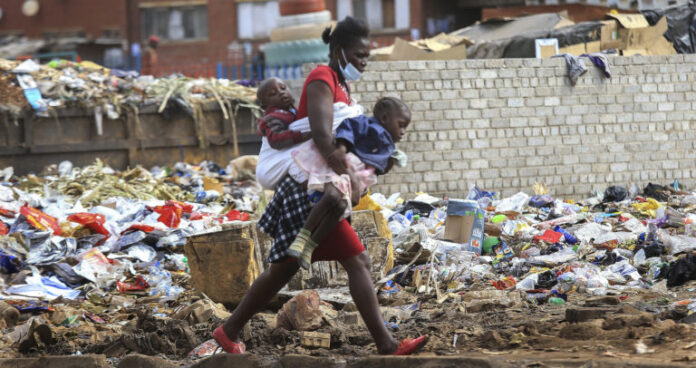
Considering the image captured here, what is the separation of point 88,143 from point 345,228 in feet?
33.0

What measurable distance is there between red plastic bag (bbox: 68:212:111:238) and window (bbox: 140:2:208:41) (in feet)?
66.1

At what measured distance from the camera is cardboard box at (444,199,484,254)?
8.01m

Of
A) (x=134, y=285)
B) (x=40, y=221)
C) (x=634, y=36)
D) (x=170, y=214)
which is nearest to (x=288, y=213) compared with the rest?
(x=134, y=285)

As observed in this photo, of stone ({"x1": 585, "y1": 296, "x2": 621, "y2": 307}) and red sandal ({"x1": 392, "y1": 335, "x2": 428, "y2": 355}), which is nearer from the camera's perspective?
red sandal ({"x1": 392, "y1": 335, "x2": 428, "y2": 355})

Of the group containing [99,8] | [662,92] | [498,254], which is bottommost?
[498,254]

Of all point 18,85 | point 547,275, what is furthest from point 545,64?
point 18,85

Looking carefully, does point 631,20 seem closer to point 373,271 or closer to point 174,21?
point 373,271

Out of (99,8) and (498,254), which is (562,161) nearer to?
(498,254)

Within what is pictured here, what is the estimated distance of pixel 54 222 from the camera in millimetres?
9172

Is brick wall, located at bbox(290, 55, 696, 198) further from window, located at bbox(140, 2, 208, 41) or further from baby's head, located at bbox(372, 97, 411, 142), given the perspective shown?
window, located at bbox(140, 2, 208, 41)

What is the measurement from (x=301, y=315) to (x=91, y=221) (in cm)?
468

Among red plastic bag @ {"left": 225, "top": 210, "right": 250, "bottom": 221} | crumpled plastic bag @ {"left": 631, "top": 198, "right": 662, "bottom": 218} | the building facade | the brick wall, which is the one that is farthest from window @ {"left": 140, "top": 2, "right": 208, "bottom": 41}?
crumpled plastic bag @ {"left": 631, "top": 198, "right": 662, "bottom": 218}

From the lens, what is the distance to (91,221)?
908cm

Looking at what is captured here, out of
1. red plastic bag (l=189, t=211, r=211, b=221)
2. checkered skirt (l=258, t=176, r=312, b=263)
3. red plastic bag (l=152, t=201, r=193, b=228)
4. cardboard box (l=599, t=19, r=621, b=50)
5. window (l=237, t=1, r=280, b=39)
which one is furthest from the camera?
window (l=237, t=1, r=280, b=39)
